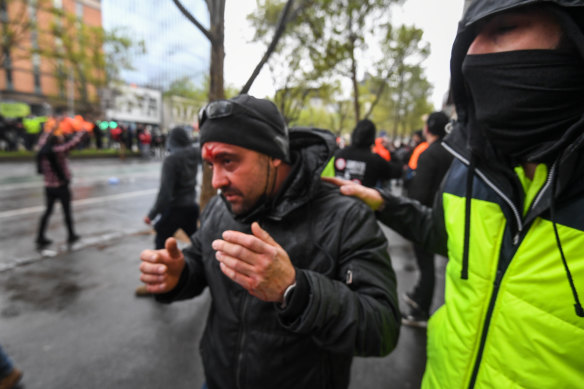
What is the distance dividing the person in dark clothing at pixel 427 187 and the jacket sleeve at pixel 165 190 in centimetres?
277

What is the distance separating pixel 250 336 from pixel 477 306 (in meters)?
0.86

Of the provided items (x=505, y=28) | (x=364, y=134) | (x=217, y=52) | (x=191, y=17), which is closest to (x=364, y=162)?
(x=364, y=134)

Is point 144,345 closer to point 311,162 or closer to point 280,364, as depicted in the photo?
point 280,364

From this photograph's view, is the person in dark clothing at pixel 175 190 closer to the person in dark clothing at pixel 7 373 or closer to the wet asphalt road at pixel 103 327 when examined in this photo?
the wet asphalt road at pixel 103 327

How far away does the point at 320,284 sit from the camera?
3.27ft

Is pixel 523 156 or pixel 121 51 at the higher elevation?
pixel 121 51

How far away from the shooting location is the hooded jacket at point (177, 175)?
373 cm

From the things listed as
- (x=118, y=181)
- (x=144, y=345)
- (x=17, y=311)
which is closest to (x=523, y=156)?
(x=144, y=345)

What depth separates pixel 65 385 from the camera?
243 cm

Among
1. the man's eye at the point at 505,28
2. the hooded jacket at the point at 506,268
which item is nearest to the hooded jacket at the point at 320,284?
the hooded jacket at the point at 506,268

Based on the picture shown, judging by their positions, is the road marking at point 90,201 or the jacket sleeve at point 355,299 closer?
the jacket sleeve at point 355,299

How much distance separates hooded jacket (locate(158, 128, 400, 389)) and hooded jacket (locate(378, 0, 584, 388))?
25 cm

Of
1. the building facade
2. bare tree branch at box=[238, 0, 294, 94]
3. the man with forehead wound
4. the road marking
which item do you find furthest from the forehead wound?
the building facade

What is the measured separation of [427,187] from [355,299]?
249 cm
